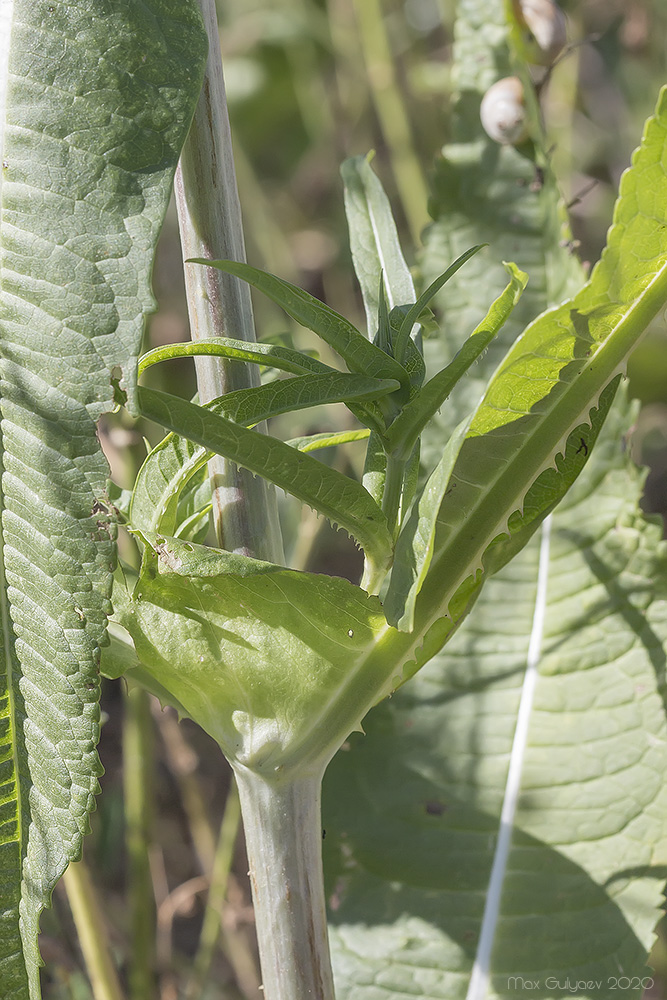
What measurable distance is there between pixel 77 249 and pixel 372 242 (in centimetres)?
12

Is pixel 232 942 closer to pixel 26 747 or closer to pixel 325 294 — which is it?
pixel 26 747

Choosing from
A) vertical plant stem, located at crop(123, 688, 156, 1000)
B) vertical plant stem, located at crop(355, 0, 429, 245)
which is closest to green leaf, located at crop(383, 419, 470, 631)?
vertical plant stem, located at crop(123, 688, 156, 1000)

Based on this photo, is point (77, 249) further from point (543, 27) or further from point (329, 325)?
point (543, 27)

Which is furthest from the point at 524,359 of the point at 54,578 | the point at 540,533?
the point at 540,533

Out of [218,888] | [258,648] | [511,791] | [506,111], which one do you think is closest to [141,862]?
[218,888]

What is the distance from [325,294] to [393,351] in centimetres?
110

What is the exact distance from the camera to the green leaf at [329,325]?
0.26 metres

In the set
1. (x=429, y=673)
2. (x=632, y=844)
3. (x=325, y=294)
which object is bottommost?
(x=632, y=844)

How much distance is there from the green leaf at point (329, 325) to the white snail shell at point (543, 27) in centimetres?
29

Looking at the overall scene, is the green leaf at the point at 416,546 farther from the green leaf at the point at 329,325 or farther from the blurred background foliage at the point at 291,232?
the blurred background foliage at the point at 291,232

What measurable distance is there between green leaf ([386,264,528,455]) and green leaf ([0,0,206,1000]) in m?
0.08

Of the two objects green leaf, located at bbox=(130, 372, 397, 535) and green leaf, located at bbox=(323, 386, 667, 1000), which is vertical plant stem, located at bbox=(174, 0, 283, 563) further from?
green leaf, located at bbox=(323, 386, 667, 1000)

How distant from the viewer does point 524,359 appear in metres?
0.26

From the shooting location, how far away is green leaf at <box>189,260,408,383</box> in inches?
10.2
